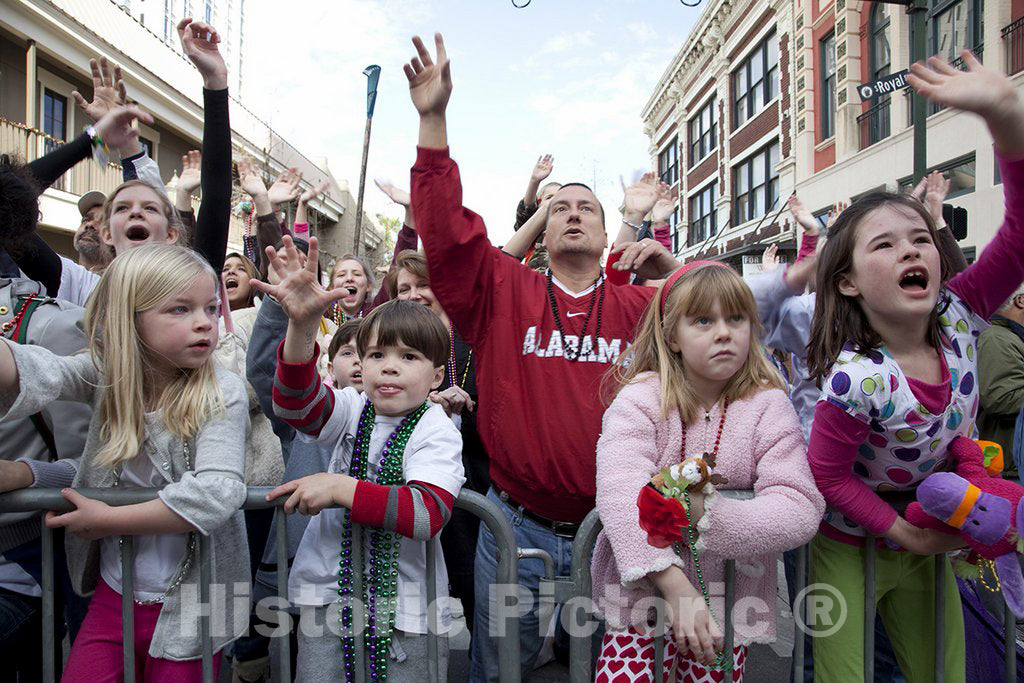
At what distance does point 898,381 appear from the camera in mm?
1898

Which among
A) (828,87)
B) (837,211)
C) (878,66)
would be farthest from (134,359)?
(828,87)

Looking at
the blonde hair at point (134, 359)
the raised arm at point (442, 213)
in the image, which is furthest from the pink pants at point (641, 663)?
the blonde hair at point (134, 359)

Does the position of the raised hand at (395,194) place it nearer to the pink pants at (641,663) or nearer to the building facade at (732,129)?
the pink pants at (641,663)

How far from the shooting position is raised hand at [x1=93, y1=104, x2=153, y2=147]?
311 cm

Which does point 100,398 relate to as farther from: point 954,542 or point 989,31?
point 989,31

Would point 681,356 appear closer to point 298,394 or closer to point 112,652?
point 298,394

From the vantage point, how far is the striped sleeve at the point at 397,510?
1.79 meters

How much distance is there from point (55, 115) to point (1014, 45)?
1723cm

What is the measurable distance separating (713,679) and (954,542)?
794 mm

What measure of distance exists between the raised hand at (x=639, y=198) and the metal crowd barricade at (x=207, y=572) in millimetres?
2071

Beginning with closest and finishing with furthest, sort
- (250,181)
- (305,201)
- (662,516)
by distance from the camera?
(662,516) → (250,181) → (305,201)

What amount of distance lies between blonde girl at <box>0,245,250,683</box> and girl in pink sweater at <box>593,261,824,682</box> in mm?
1084

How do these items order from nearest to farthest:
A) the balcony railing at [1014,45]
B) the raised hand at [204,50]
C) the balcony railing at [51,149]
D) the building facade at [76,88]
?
1. the raised hand at [204,50]
2. the balcony railing at [1014,45]
3. the balcony railing at [51,149]
4. the building facade at [76,88]

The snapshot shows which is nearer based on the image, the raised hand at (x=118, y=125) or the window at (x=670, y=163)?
the raised hand at (x=118, y=125)
